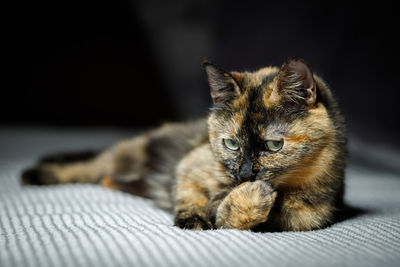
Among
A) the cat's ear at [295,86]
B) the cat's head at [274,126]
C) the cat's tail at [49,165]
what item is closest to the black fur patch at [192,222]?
the cat's head at [274,126]

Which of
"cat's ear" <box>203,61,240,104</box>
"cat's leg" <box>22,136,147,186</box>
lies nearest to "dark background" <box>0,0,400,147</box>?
"cat's leg" <box>22,136,147,186</box>

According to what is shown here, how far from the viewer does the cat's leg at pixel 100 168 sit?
4.75ft

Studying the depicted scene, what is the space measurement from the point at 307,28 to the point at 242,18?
54 cm

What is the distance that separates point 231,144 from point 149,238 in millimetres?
356

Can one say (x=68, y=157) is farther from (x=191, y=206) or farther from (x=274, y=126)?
(x=274, y=126)

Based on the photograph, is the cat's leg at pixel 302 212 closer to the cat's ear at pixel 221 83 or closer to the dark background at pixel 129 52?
the cat's ear at pixel 221 83

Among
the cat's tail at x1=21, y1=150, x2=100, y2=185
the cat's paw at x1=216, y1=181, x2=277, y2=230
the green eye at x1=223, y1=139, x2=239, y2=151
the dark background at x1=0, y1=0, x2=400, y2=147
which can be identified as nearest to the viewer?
the cat's paw at x1=216, y1=181, x2=277, y2=230

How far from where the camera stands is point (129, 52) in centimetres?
321

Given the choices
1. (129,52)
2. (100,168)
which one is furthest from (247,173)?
(129,52)

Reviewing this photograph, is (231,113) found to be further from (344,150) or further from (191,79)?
(191,79)

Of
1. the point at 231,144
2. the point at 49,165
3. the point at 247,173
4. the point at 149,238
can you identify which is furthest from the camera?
the point at 49,165

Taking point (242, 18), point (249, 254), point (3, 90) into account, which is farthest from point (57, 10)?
point (249, 254)

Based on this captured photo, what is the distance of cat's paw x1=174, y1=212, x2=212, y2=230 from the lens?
86 centimetres

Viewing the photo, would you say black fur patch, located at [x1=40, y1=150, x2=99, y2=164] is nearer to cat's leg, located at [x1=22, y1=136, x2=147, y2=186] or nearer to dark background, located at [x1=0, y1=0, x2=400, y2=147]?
cat's leg, located at [x1=22, y1=136, x2=147, y2=186]
